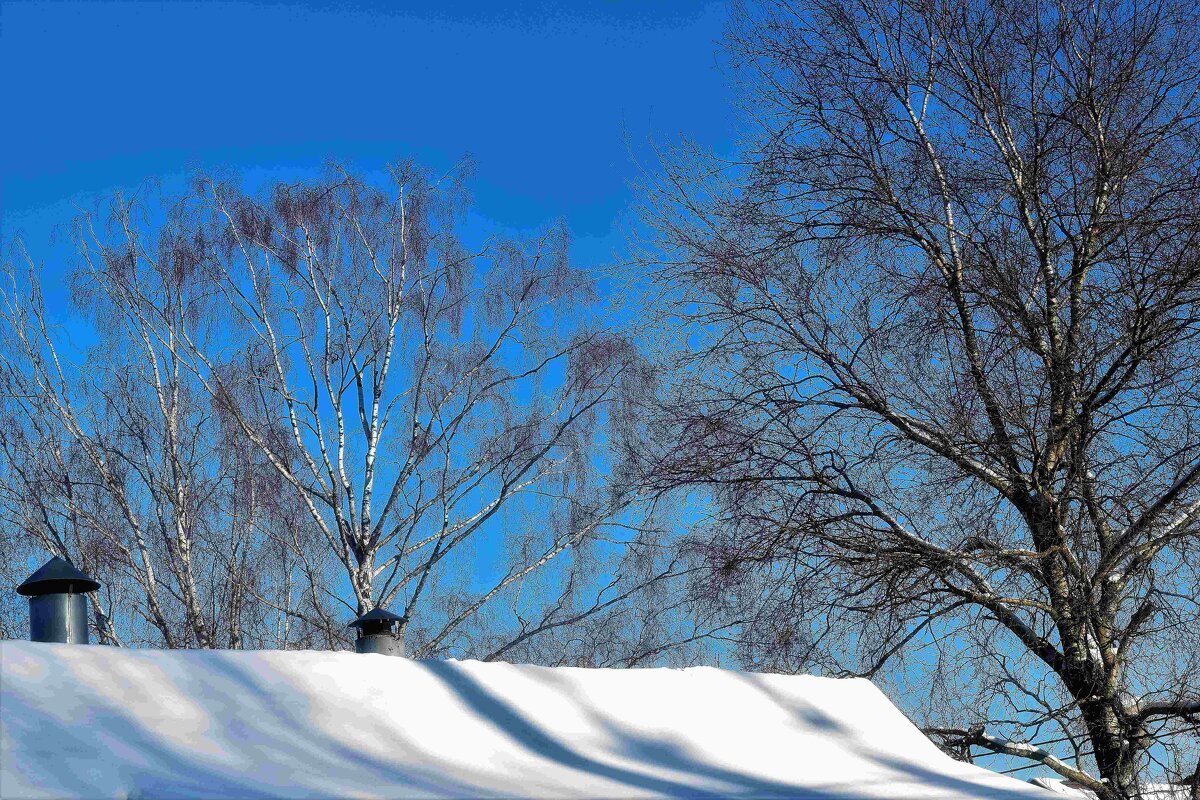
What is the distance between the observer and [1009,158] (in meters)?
9.94

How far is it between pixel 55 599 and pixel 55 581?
10 centimetres

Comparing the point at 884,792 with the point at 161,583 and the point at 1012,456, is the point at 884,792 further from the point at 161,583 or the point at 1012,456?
the point at 161,583

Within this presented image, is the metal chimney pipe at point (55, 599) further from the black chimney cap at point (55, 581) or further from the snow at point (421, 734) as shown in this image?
the snow at point (421, 734)

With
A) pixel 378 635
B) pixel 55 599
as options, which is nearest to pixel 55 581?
pixel 55 599

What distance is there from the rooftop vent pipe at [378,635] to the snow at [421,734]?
9.32ft

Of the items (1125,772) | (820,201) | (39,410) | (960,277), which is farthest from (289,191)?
(1125,772)

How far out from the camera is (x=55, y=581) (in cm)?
579

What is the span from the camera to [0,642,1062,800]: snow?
3281 mm

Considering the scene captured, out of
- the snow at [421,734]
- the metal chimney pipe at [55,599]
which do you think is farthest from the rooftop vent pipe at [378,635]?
the snow at [421,734]

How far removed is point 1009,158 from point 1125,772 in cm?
485

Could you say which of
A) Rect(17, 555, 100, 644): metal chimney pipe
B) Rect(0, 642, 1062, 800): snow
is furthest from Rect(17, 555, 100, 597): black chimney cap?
Rect(0, 642, 1062, 800): snow

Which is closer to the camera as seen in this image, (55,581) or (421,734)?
(421,734)

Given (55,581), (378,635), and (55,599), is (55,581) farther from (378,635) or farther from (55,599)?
(378,635)

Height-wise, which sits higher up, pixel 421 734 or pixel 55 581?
pixel 55 581
